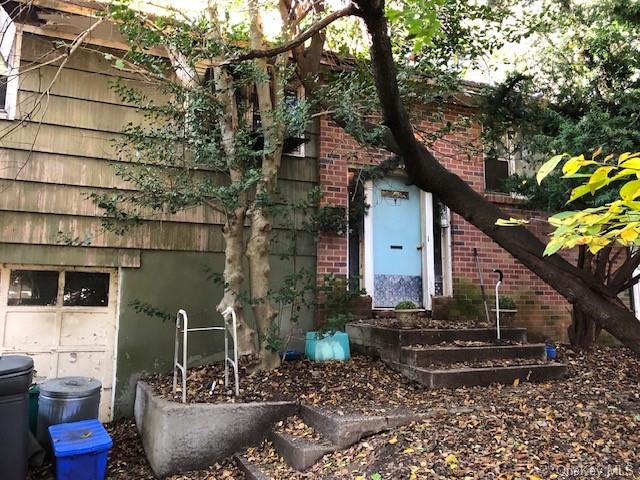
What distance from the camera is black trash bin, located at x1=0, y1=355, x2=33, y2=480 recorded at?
3713 mm

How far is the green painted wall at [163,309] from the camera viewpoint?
5.64 m

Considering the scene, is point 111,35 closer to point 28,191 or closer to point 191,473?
point 28,191

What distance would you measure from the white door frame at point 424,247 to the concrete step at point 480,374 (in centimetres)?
181

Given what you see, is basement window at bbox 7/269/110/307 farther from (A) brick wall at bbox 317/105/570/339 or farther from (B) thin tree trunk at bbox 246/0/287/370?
(A) brick wall at bbox 317/105/570/339

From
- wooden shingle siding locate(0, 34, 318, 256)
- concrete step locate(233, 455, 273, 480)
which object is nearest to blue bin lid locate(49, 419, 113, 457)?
concrete step locate(233, 455, 273, 480)

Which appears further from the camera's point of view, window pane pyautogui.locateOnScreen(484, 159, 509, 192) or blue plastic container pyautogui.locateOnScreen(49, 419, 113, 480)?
window pane pyautogui.locateOnScreen(484, 159, 509, 192)

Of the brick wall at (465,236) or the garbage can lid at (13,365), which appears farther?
the brick wall at (465,236)

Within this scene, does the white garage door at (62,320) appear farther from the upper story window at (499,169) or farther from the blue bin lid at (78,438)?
the upper story window at (499,169)

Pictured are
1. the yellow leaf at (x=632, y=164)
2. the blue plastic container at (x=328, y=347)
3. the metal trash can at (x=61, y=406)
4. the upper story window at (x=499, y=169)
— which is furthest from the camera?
the upper story window at (x=499, y=169)

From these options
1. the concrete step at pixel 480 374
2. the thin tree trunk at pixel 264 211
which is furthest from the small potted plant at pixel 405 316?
the thin tree trunk at pixel 264 211

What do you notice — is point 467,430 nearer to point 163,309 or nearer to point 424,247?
point 163,309

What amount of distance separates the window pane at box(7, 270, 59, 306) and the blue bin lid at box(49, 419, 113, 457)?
1665 mm

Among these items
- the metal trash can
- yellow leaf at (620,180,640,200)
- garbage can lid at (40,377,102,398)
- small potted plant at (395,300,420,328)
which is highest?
yellow leaf at (620,180,640,200)

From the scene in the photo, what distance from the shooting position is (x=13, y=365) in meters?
3.80
